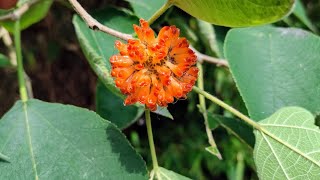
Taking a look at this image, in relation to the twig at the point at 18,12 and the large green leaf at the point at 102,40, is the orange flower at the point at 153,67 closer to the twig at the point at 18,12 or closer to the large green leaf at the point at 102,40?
the large green leaf at the point at 102,40

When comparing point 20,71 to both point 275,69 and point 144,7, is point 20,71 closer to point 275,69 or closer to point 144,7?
point 144,7

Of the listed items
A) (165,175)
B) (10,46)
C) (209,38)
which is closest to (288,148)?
(165,175)

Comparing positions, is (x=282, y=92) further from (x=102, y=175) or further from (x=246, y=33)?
(x=102, y=175)

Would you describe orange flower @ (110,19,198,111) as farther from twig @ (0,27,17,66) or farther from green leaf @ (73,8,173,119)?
twig @ (0,27,17,66)

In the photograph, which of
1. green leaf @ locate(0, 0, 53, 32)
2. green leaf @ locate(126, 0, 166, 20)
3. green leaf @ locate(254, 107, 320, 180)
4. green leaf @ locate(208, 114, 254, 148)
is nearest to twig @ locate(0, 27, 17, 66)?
green leaf @ locate(0, 0, 53, 32)

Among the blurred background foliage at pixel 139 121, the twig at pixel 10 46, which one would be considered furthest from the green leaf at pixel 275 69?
the blurred background foliage at pixel 139 121

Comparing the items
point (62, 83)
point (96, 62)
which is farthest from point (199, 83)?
point (62, 83)
